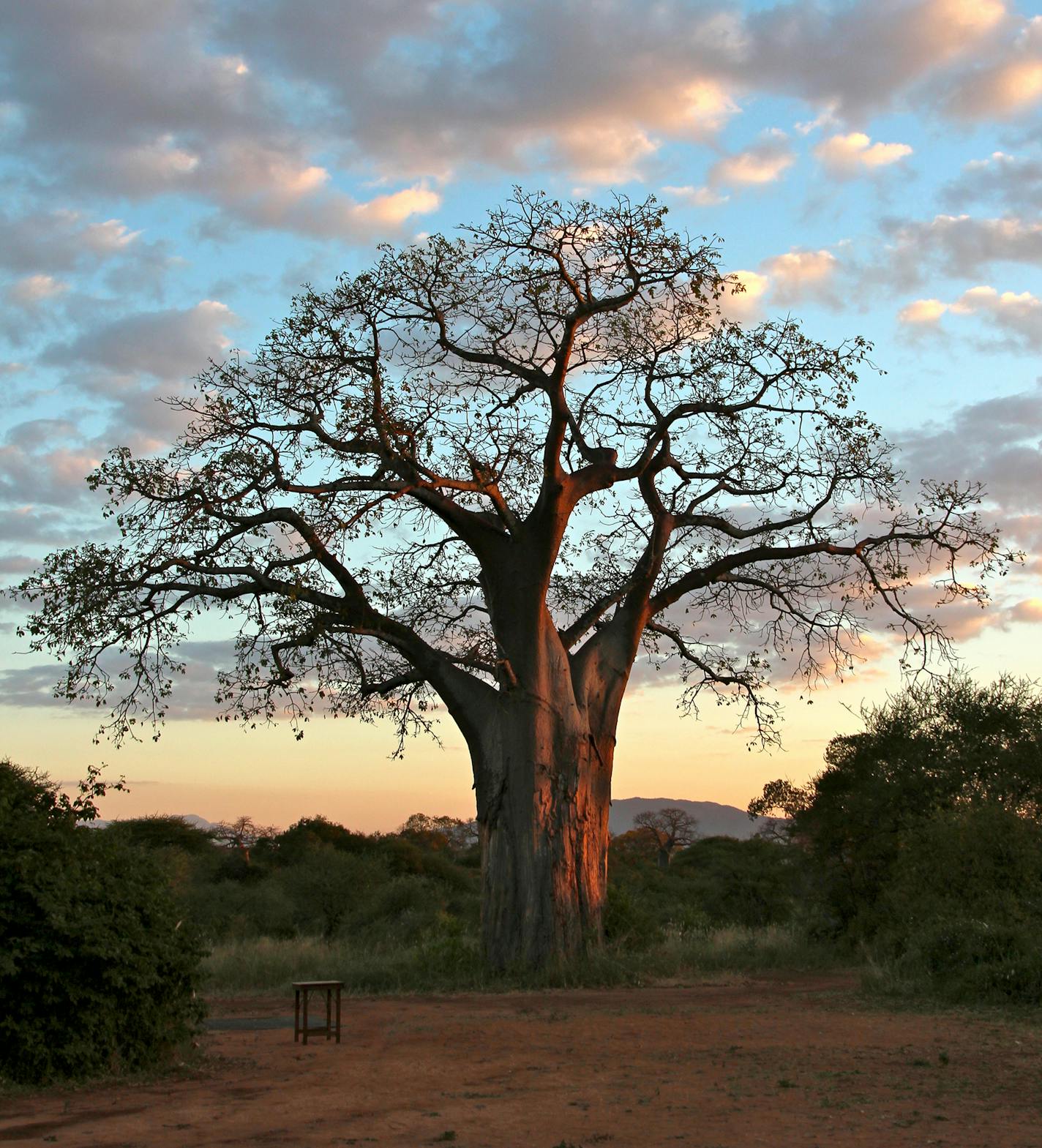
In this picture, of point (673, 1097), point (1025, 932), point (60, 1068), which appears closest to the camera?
point (673, 1097)

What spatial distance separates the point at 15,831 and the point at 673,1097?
3.94 metres

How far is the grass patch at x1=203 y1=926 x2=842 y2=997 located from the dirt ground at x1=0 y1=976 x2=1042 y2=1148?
1.96m

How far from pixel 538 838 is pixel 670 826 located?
113ft

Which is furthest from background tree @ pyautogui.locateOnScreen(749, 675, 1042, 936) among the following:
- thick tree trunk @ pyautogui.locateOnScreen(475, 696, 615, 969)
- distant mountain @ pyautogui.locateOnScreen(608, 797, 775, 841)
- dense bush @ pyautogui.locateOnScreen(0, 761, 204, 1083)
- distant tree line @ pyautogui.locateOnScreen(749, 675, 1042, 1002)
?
distant mountain @ pyautogui.locateOnScreen(608, 797, 775, 841)

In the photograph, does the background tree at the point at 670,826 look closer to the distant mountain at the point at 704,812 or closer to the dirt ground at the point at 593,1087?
the dirt ground at the point at 593,1087

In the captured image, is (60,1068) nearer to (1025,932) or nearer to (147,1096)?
(147,1096)

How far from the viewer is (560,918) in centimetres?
1192

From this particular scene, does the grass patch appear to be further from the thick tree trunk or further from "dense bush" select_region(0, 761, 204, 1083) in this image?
"dense bush" select_region(0, 761, 204, 1083)

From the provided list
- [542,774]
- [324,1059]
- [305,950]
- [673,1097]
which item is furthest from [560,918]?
[673,1097]

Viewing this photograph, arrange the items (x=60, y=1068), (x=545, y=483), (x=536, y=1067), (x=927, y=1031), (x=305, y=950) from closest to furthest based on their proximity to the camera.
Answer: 1. (x=60, y=1068)
2. (x=536, y=1067)
3. (x=927, y=1031)
4. (x=545, y=483)
5. (x=305, y=950)

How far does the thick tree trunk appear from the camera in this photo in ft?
39.1

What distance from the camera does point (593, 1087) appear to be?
6555 millimetres

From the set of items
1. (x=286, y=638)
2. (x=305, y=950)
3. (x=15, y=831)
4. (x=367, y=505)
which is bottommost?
(x=305, y=950)

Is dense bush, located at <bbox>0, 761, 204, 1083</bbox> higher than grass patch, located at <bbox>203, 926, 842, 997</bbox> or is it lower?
higher
